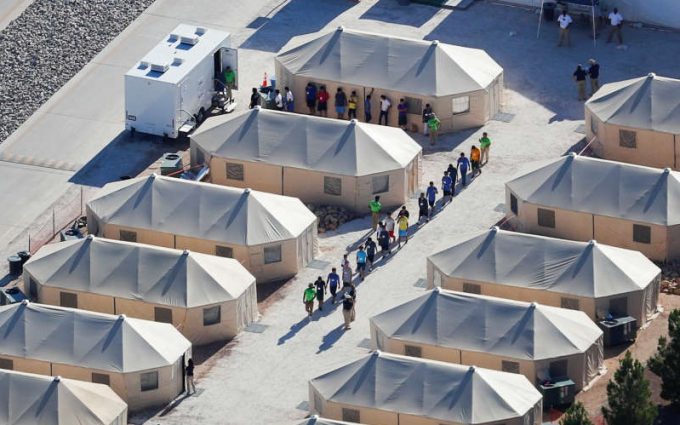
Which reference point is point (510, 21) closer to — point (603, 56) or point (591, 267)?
A: point (603, 56)

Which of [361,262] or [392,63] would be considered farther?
[392,63]

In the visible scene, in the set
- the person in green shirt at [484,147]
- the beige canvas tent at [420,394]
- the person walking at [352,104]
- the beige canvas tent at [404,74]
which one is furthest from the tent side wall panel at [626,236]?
the person walking at [352,104]

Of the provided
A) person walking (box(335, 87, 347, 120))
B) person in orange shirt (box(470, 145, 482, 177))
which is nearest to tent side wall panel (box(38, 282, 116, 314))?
person in orange shirt (box(470, 145, 482, 177))

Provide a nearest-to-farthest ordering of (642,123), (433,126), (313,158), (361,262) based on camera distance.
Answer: (361,262), (313,158), (642,123), (433,126)

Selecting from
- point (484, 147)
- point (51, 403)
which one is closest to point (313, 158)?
point (484, 147)

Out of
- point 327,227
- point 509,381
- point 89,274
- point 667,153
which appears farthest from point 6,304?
point 667,153

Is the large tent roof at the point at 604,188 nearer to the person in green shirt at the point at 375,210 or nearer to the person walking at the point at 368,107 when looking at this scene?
the person in green shirt at the point at 375,210

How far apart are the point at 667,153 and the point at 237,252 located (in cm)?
1743

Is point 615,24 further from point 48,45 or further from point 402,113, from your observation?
point 48,45

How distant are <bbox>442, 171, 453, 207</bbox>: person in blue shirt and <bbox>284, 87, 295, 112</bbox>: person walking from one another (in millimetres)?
8870

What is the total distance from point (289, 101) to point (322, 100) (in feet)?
4.29

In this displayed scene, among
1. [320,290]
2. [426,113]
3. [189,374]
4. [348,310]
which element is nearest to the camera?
[189,374]

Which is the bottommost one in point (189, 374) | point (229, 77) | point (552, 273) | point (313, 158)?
point (189, 374)

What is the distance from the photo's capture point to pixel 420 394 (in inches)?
3142
